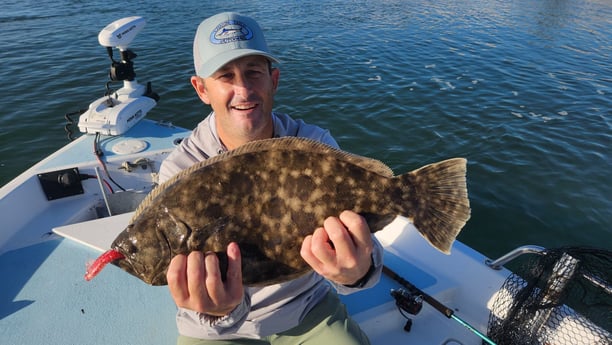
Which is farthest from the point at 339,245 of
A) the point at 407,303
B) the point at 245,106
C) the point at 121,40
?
the point at 121,40

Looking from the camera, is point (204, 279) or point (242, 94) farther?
point (242, 94)

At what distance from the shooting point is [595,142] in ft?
35.4

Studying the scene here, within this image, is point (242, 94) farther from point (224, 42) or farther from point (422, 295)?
point (422, 295)

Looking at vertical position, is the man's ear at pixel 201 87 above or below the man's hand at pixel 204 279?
above

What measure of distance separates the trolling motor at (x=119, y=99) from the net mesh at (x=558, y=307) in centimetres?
649

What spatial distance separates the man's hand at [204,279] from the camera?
230cm

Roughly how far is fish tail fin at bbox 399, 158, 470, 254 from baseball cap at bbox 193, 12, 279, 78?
1.54m

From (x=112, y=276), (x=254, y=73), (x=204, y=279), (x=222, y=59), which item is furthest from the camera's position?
(x=112, y=276)

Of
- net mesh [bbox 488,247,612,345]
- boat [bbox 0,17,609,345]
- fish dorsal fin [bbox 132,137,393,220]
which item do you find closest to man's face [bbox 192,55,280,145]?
fish dorsal fin [bbox 132,137,393,220]

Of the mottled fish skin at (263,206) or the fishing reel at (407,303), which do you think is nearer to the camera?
the mottled fish skin at (263,206)

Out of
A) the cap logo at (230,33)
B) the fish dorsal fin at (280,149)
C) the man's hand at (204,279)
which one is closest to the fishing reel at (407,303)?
the fish dorsal fin at (280,149)

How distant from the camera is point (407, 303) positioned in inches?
164

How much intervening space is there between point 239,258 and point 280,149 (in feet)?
2.50

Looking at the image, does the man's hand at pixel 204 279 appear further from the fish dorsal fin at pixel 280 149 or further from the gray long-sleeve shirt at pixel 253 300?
the gray long-sleeve shirt at pixel 253 300
